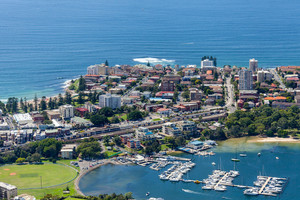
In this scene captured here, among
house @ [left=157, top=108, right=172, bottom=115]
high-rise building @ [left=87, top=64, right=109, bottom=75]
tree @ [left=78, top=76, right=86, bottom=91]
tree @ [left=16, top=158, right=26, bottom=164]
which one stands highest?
high-rise building @ [left=87, top=64, right=109, bottom=75]

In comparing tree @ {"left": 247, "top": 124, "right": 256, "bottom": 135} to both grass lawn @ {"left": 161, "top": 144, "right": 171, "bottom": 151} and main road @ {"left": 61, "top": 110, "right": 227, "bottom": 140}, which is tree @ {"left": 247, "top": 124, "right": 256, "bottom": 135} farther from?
grass lawn @ {"left": 161, "top": 144, "right": 171, "bottom": 151}

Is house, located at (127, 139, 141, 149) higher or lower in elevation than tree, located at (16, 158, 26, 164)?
higher

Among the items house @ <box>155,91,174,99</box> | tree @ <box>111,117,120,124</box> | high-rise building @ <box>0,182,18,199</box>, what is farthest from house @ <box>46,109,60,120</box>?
high-rise building @ <box>0,182,18,199</box>

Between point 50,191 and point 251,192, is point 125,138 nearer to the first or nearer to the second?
point 50,191

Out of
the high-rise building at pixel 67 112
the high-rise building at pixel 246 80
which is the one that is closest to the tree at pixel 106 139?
the high-rise building at pixel 67 112

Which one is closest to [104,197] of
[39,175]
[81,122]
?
[39,175]

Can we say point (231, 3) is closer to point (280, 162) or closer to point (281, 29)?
point (281, 29)
